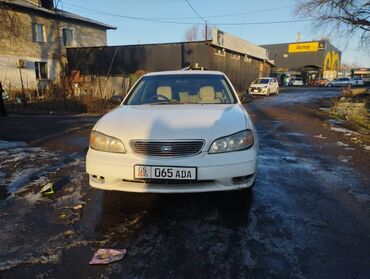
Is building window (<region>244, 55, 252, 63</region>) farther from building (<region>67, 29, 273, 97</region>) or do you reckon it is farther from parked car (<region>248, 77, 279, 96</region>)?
parked car (<region>248, 77, 279, 96</region>)

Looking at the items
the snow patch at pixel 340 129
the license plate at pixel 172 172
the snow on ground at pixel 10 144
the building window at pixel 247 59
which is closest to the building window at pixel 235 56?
the building window at pixel 247 59

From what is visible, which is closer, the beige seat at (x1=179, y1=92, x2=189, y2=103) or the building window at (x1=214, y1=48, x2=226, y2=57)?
the beige seat at (x1=179, y1=92, x2=189, y2=103)

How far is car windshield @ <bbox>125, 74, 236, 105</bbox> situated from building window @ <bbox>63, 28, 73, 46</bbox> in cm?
2602

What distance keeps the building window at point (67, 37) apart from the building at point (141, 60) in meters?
1.33

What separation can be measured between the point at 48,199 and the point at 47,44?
25846 mm

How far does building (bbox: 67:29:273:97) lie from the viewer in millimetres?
22953

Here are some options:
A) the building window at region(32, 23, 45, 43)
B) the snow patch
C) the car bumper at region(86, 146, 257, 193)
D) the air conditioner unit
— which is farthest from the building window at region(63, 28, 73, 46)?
the car bumper at region(86, 146, 257, 193)

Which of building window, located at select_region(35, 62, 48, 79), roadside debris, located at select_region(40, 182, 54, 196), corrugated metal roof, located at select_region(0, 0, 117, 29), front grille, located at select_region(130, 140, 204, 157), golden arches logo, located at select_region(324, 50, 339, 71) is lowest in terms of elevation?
roadside debris, located at select_region(40, 182, 54, 196)

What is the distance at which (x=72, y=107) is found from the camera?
16859 mm

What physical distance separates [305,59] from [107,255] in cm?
6947

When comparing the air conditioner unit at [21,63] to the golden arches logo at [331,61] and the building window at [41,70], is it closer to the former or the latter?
the building window at [41,70]

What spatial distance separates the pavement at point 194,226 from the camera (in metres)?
2.85

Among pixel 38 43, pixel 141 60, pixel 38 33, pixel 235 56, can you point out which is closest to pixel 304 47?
pixel 235 56

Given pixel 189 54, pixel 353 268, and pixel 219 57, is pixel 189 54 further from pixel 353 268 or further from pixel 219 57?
pixel 353 268
